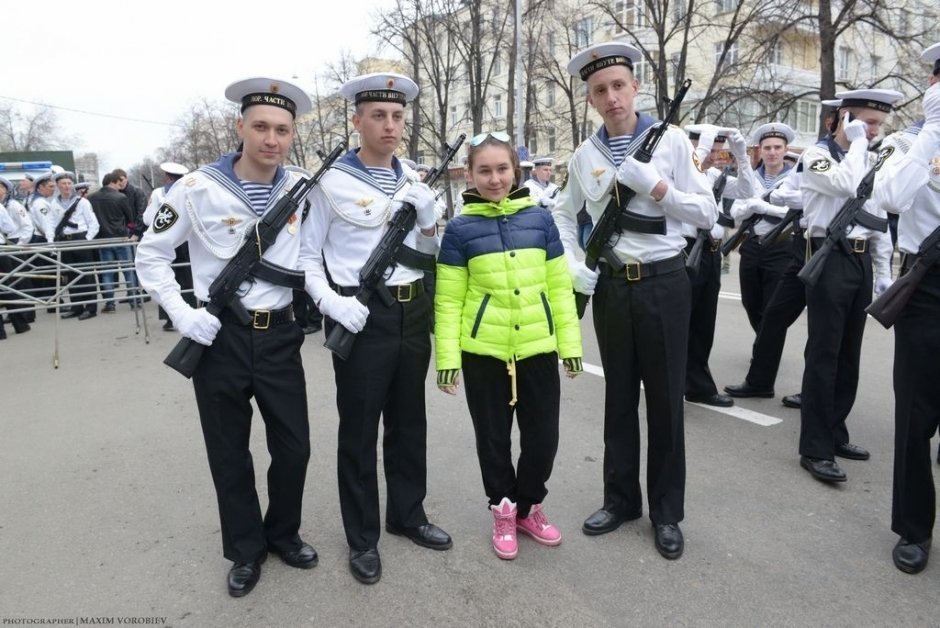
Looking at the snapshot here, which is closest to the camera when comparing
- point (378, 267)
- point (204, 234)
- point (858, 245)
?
point (204, 234)

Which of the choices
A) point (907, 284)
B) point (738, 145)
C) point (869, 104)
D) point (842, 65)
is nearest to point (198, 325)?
point (907, 284)

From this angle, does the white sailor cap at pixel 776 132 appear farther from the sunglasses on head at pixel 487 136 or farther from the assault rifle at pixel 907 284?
the sunglasses on head at pixel 487 136

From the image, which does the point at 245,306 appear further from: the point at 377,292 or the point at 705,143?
the point at 705,143

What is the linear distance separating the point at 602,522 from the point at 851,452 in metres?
1.97

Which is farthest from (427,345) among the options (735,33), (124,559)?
(735,33)

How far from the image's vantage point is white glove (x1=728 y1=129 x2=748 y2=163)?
5059 mm

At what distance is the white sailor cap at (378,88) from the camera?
2.86 m

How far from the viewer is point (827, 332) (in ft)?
12.8

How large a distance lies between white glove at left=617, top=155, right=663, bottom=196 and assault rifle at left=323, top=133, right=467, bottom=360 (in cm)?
98

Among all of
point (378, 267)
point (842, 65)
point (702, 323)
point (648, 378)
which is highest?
point (842, 65)

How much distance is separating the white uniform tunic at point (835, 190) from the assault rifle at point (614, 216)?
4.01 feet

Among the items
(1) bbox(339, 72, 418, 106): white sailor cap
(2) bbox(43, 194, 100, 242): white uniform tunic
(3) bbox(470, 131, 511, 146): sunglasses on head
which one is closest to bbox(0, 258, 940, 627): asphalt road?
(3) bbox(470, 131, 511, 146): sunglasses on head

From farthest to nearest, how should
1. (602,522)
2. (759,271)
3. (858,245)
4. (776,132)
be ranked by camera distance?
(776,132) < (759,271) < (858,245) < (602,522)

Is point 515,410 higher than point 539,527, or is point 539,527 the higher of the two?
point 515,410
